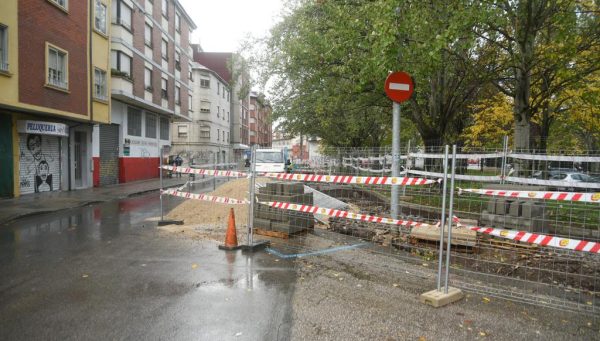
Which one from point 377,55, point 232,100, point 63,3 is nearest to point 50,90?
point 63,3

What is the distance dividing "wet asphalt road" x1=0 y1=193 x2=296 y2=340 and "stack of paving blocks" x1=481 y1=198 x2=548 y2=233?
198 inches

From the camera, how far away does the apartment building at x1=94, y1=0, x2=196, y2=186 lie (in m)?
22.6

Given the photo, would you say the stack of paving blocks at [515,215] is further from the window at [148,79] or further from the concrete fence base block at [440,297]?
the window at [148,79]

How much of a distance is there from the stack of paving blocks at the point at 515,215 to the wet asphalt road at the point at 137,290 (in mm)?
5035

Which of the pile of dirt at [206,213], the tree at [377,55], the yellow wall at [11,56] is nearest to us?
the tree at [377,55]

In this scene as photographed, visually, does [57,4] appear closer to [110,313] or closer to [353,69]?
[353,69]

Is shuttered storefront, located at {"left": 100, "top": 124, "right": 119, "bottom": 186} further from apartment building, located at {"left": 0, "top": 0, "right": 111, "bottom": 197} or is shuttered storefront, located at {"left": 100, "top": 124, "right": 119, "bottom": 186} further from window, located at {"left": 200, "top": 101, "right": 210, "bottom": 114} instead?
window, located at {"left": 200, "top": 101, "right": 210, "bottom": 114}

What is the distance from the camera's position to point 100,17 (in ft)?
65.9

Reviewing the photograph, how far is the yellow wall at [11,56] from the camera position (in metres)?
13.4

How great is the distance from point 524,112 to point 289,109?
16925mm

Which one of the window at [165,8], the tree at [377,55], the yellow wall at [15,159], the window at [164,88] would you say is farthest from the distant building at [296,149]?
the window at [165,8]

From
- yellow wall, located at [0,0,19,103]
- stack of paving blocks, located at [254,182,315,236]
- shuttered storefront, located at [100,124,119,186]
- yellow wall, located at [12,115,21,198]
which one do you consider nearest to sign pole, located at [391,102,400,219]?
stack of paving blocks, located at [254,182,315,236]

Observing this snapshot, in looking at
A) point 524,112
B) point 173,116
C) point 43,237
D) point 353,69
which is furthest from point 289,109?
point 43,237

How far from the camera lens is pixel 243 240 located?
26.2ft
